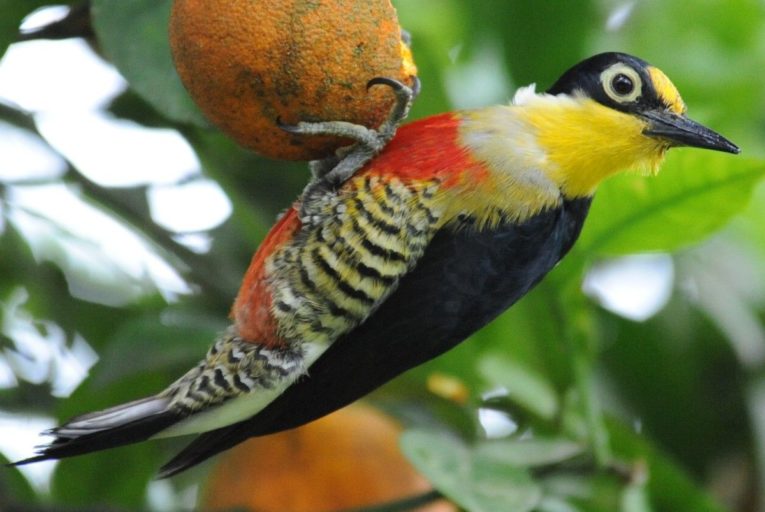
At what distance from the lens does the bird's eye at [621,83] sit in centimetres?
230

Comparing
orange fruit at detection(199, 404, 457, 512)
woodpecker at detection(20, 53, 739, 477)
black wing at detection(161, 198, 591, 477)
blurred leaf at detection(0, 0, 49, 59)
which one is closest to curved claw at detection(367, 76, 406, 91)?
woodpecker at detection(20, 53, 739, 477)

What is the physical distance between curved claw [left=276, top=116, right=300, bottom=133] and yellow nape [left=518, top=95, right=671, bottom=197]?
59 centimetres

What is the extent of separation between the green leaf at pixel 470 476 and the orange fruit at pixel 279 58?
638mm

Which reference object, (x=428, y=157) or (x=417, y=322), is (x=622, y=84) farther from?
(x=417, y=322)

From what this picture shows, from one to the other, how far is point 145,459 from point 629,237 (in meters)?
1.15

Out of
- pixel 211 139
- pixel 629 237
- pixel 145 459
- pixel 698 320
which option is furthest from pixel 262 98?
pixel 698 320

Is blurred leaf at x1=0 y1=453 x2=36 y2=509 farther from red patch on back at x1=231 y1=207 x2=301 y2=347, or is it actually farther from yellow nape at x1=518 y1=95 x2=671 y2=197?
yellow nape at x1=518 y1=95 x2=671 y2=197

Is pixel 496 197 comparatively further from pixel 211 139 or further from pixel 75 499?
pixel 75 499

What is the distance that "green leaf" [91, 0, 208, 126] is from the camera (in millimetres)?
2084

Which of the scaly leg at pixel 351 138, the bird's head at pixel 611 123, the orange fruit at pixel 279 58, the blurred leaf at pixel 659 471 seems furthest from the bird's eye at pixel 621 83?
the blurred leaf at pixel 659 471

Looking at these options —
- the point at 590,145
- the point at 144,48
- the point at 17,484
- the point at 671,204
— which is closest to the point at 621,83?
the point at 590,145

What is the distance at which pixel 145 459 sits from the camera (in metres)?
2.85

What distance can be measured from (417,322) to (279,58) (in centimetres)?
55

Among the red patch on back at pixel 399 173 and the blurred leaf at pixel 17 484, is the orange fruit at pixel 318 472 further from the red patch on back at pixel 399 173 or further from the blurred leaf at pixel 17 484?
the red patch on back at pixel 399 173
